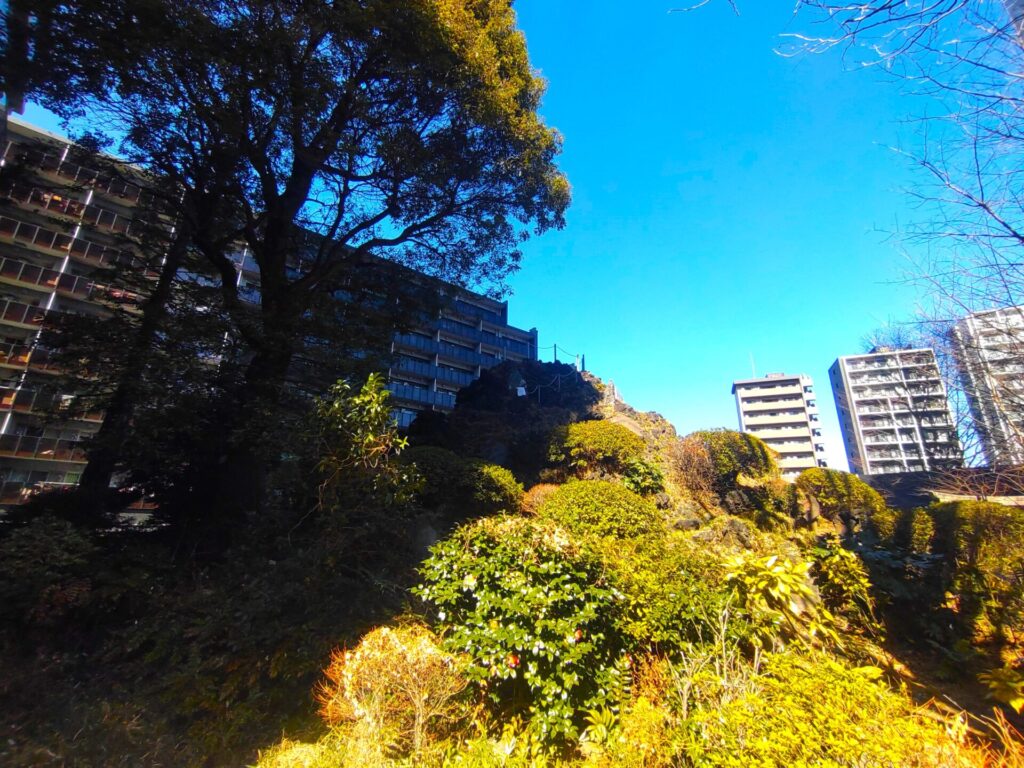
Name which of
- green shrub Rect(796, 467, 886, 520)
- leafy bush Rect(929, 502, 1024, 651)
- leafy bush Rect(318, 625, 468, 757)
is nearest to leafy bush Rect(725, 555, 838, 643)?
leafy bush Rect(929, 502, 1024, 651)

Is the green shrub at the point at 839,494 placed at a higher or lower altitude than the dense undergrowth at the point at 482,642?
higher

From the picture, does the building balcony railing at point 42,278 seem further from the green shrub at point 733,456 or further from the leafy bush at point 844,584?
the leafy bush at point 844,584

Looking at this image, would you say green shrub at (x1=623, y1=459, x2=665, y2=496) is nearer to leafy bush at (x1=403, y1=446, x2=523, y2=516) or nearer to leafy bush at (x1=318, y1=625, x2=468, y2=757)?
leafy bush at (x1=403, y1=446, x2=523, y2=516)

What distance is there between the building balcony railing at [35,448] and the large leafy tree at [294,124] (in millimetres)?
18983

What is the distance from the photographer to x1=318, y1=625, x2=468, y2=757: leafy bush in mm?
3330

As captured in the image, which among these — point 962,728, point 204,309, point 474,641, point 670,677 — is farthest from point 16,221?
point 962,728

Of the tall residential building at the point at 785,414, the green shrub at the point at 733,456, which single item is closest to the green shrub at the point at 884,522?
the green shrub at the point at 733,456

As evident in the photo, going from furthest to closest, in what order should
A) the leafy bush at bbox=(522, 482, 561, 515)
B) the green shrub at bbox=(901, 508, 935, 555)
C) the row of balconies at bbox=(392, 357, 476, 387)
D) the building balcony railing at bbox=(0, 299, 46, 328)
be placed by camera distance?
the row of balconies at bbox=(392, 357, 476, 387) → the building balcony railing at bbox=(0, 299, 46, 328) → the leafy bush at bbox=(522, 482, 561, 515) → the green shrub at bbox=(901, 508, 935, 555)

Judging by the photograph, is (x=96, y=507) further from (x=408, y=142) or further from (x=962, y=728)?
(x=962, y=728)

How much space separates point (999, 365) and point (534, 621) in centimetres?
475

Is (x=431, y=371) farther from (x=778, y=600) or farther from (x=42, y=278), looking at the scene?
(x=778, y=600)

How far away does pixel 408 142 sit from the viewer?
6918mm

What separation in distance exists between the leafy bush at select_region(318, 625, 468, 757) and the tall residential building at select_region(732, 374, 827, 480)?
62.3m

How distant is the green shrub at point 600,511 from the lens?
581cm
